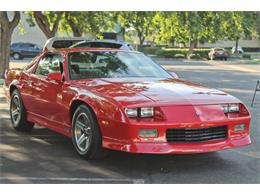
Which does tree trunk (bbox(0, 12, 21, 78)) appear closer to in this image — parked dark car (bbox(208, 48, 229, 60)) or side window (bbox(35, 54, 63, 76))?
side window (bbox(35, 54, 63, 76))

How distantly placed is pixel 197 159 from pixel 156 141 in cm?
98

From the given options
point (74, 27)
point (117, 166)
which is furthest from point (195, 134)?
point (74, 27)

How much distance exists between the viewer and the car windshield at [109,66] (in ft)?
21.8

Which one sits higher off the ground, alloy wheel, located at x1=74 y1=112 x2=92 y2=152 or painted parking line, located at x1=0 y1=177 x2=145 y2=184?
alloy wheel, located at x1=74 y1=112 x2=92 y2=152

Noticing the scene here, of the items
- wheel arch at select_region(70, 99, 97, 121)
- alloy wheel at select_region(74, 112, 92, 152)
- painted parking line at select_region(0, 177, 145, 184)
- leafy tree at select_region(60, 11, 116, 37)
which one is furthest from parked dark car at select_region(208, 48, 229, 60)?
painted parking line at select_region(0, 177, 145, 184)

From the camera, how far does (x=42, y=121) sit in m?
7.04

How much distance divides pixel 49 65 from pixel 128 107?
2420 mm

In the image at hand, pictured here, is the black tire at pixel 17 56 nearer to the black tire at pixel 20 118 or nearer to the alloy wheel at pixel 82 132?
the black tire at pixel 20 118

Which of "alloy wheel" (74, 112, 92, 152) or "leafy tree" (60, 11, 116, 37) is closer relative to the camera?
"alloy wheel" (74, 112, 92, 152)

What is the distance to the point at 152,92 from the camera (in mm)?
5762

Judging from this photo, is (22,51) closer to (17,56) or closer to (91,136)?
(17,56)

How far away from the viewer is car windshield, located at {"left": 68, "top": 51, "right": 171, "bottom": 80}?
6.66 meters

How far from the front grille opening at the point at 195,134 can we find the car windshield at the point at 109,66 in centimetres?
158

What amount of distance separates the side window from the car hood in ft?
2.54
